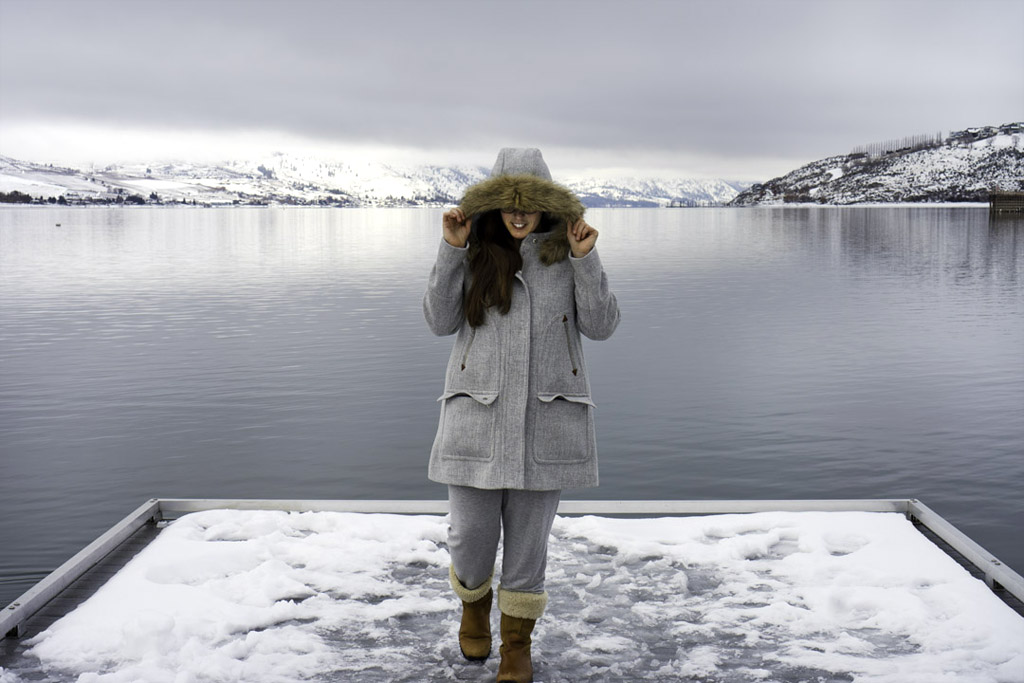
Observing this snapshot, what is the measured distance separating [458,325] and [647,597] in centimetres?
207

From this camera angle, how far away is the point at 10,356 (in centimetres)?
2002

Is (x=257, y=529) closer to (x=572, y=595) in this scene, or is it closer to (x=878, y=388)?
(x=572, y=595)

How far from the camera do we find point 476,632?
15.5 ft

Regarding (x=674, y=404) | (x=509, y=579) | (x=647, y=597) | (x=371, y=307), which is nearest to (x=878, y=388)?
(x=674, y=404)

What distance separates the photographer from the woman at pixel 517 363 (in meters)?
4.42

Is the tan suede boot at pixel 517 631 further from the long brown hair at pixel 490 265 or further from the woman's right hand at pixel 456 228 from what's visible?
the woman's right hand at pixel 456 228

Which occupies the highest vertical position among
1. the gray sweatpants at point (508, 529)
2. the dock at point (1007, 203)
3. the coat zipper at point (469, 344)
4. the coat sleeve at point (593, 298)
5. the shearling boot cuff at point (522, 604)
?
the dock at point (1007, 203)

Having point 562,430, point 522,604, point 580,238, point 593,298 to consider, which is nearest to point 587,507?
point 522,604

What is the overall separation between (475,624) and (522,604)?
0.34 meters

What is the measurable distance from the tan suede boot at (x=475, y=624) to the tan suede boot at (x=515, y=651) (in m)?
0.20

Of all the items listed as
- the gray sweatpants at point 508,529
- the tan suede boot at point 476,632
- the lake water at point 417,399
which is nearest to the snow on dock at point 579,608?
the tan suede boot at point 476,632

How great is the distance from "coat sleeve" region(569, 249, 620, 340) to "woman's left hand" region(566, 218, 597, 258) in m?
0.03

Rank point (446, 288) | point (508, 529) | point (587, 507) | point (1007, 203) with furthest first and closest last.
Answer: point (1007, 203) < point (587, 507) < point (508, 529) < point (446, 288)

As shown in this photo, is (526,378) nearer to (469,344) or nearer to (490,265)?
(469,344)
